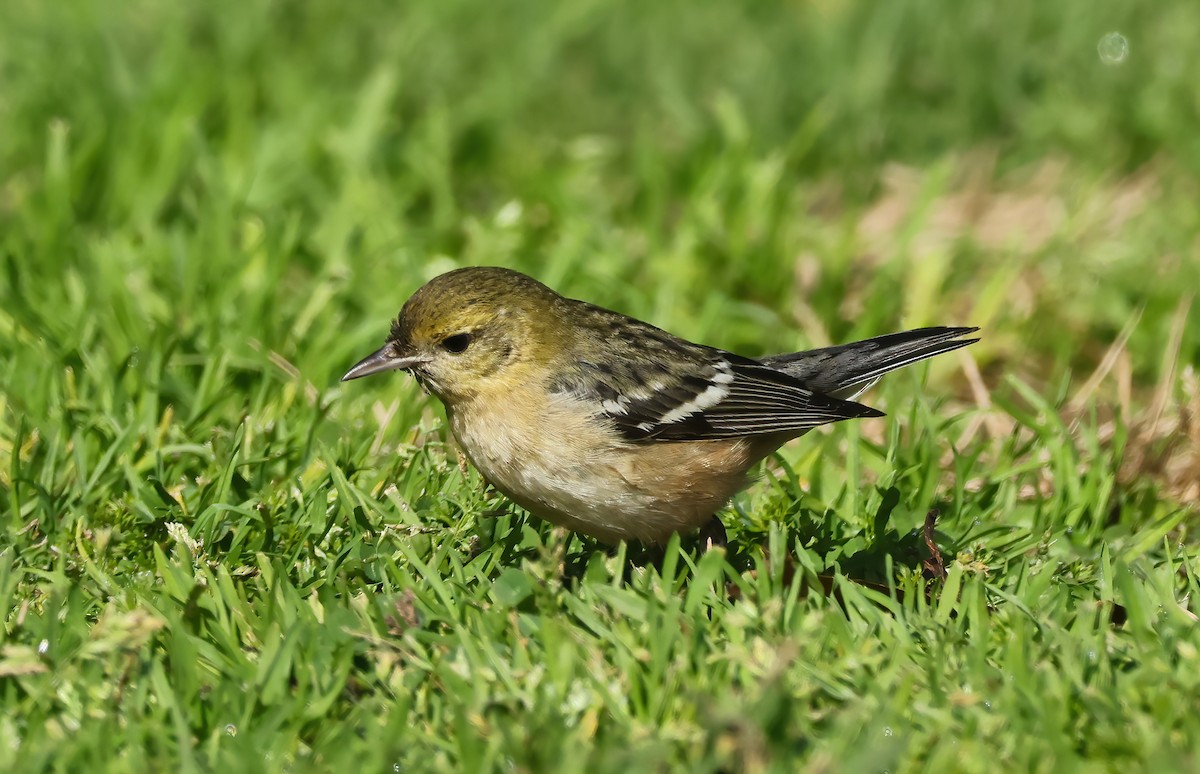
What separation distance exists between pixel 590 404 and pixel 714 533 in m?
0.61

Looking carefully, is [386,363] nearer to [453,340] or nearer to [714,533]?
[453,340]

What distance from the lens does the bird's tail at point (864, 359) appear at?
5.36 metres

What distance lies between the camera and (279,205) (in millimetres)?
7672

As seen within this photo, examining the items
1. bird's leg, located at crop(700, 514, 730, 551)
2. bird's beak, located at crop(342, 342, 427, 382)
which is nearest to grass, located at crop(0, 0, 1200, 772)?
bird's leg, located at crop(700, 514, 730, 551)

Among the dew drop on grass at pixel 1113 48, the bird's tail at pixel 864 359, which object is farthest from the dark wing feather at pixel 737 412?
the dew drop on grass at pixel 1113 48

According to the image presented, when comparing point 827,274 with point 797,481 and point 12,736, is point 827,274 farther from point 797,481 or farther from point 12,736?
point 12,736

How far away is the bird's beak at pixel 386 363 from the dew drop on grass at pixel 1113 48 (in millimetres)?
5824

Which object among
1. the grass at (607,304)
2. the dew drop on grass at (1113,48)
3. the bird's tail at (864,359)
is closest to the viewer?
the grass at (607,304)

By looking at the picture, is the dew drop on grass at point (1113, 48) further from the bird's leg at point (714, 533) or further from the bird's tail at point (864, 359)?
the bird's leg at point (714, 533)

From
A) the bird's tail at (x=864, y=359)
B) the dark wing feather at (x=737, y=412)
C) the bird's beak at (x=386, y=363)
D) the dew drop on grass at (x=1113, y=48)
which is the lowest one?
the bird's beak at (x=386, y=363)

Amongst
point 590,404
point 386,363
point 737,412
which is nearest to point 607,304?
point 737,412

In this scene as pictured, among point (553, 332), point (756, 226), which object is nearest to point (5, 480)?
point (553, 332)

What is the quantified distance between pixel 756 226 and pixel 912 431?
7.98 feet

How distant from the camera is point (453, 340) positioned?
4.90 m
